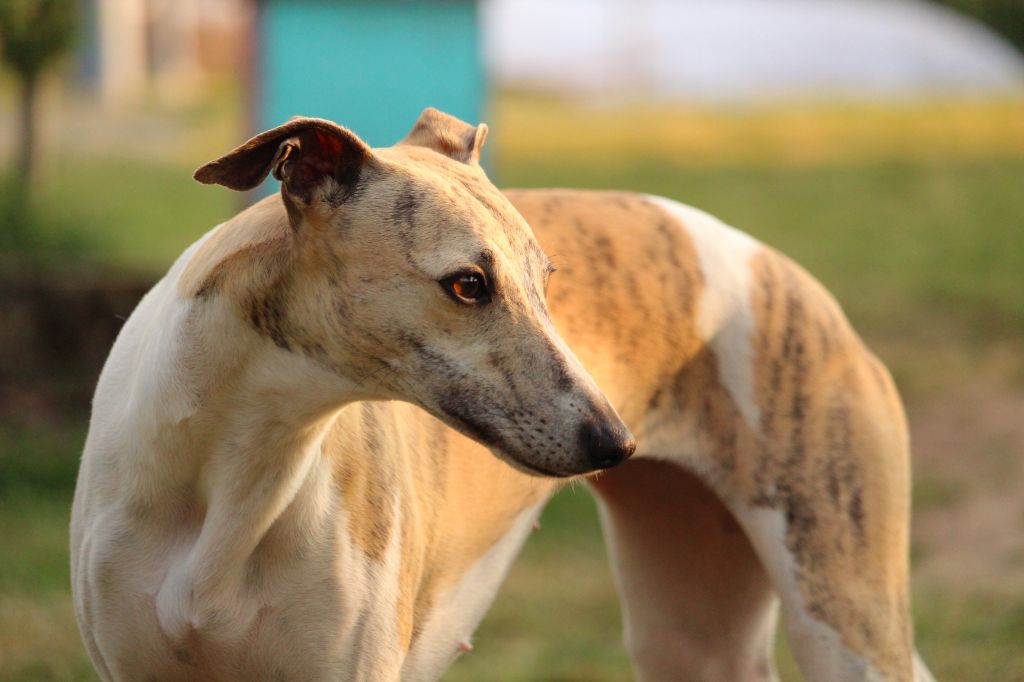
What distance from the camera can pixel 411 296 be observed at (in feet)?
7.77

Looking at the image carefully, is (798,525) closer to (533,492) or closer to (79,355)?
(533,492)

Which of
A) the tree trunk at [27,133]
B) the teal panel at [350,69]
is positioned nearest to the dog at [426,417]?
the teal panel at [350,69]

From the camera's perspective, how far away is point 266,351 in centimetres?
247

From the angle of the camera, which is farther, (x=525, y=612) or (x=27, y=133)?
(x=27, y=133)

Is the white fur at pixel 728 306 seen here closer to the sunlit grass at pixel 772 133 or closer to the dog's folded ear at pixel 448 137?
the dog's folded ear at pixel 448 137

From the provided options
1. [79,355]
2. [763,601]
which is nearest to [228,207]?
[79,355]

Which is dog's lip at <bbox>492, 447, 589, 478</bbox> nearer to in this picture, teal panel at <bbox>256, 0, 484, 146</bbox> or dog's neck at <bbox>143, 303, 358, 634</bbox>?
dog's neck at <bbox>143, 303, 358, 634</bbox>

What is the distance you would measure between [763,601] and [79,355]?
4675 millimetres

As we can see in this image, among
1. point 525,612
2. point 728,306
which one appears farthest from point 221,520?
point 525,612

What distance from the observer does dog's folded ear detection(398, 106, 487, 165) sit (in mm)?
2902

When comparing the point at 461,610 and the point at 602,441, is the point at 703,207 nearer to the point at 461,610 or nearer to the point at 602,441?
the point at 461,610

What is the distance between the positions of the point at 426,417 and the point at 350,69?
4.67 meters

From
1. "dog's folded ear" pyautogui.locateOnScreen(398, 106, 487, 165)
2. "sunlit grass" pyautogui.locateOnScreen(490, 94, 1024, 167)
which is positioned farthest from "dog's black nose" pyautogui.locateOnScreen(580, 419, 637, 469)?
"sunlit grass" pyautogui.locateOnScreen(490, 94, 1024, 167)

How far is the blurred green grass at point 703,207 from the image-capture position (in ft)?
16.9
